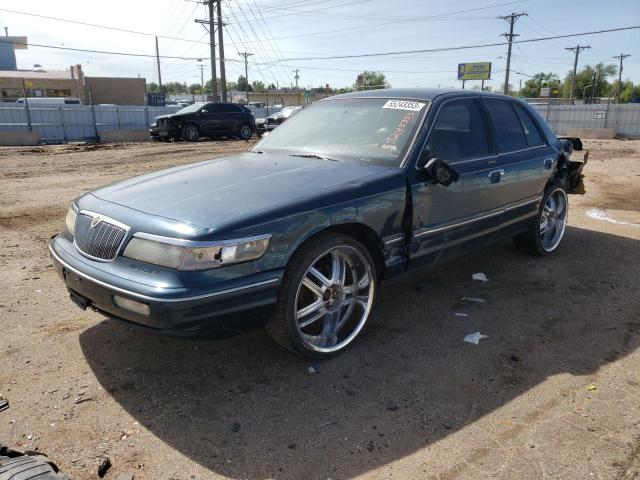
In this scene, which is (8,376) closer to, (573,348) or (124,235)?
(124,235)

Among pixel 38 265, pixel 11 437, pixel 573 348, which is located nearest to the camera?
pixel 11 437

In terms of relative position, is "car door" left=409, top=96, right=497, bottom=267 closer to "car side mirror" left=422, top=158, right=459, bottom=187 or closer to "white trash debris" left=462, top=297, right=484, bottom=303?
"car side mirror" left=422, top=158, right=459, bottom=187

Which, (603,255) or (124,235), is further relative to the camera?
(603,255)

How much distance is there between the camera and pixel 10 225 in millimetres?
6809

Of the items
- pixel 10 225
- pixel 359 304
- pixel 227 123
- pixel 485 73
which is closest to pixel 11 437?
pixel 359 304

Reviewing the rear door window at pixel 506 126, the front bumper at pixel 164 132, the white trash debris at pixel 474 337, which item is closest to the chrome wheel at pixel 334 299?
the white trash debris at pixel 474 337

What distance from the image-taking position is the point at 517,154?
4.82 metres

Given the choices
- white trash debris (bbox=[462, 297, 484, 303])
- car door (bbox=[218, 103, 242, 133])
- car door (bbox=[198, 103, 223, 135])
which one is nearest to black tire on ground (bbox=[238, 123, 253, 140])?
car door (bbox=[218, 103, 242, 133])

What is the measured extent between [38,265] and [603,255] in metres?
5.86

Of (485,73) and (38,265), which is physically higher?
(485,73)

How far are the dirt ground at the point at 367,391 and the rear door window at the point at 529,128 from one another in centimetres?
137

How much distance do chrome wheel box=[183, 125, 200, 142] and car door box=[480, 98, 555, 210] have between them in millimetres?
18237

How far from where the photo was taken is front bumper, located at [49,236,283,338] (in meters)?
2.63

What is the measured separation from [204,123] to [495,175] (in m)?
19.2
